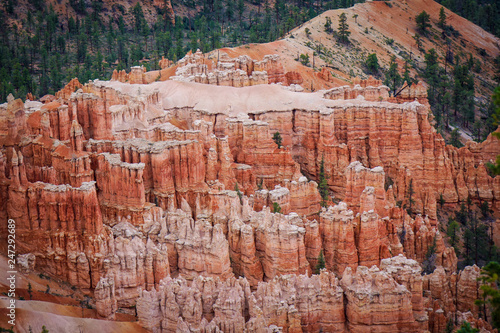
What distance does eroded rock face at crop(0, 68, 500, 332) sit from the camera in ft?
227

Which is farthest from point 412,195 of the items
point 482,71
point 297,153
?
point 482,71

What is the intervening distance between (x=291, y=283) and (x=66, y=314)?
1645cm

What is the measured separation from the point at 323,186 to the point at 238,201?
17.3m

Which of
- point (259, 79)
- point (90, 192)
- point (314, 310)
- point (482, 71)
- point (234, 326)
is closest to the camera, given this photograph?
point (234, 326)

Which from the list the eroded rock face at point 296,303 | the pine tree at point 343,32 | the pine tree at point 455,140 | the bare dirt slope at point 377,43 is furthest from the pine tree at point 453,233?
the pine tree at point 343,32

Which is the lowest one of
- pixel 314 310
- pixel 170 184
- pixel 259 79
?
pixel 314 310

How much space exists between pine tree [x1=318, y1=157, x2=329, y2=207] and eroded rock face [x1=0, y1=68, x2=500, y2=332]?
542mm

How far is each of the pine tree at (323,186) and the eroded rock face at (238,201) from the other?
21.3 inches

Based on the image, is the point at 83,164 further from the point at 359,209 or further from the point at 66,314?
the point at 359,209

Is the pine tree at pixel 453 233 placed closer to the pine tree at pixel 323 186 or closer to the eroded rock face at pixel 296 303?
the pine tree at pixel 323 186

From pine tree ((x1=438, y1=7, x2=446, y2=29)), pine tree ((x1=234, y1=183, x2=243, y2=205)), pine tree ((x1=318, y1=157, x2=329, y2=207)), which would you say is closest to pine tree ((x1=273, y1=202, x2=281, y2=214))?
pine tree ((x1=234, y1=183, x2=243, y2=205))

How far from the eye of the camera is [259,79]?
109 metres

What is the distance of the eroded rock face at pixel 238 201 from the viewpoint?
6912cm

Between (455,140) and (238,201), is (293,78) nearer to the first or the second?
(455,140)
